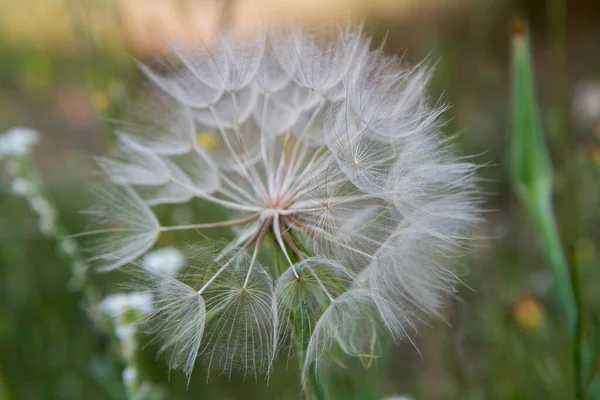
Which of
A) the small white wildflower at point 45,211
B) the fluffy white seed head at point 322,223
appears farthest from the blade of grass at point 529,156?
the small white wildflower at point 45,211

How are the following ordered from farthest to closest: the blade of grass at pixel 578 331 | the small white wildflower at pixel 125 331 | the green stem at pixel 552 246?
the green stem at pixel 552 246
the small white wildflower at pixel 125 331
the blade of grass at pixel 578 331

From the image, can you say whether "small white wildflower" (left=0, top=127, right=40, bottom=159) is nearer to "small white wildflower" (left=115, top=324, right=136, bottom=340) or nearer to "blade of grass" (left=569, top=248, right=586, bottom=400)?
"small white wildflower" (left=115, top=324, right=136, bottom=340)

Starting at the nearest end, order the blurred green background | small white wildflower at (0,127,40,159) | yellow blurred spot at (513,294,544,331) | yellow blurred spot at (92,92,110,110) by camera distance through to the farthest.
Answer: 1. small white wildflower at (0,127,40,159)
2. yellow blurred spot at (513,294,544,331)
3. the blurred green background
4. yellow blurred spot at (92,92,110,110)

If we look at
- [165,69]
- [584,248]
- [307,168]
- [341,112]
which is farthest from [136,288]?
[584,248]

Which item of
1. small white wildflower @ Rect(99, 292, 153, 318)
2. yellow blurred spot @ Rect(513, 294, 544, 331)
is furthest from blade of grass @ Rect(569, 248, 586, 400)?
small white wildflower @ Rect(99, 292, 153, 318)

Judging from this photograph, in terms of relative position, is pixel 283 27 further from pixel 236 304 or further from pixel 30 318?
pixel 30 318

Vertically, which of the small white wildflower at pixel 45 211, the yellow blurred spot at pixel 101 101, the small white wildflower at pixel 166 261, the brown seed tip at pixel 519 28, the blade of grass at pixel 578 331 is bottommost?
the blade of grass at pixel 578 331

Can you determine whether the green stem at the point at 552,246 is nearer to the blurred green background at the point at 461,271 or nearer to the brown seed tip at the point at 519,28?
the blurred green background at the point at 461,271
